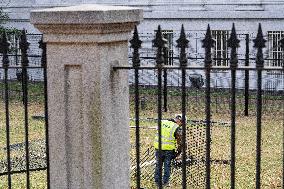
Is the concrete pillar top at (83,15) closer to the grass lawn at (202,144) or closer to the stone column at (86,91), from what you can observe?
the stone column at (86,91)

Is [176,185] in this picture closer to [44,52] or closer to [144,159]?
[144,159]

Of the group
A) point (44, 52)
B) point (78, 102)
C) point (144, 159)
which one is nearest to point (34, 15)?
point (44, 52)

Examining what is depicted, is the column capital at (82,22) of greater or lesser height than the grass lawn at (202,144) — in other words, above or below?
above

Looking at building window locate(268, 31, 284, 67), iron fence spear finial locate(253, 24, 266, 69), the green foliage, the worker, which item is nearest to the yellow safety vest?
the worker

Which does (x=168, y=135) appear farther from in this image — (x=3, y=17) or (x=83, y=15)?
(x=3, y=17)

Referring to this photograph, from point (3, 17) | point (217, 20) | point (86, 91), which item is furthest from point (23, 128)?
point (86, 91)

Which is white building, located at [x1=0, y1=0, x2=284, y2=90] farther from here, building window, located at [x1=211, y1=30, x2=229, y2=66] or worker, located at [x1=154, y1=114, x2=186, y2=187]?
worker, located at [x1=154, y1=114, x2=186, y2=187]

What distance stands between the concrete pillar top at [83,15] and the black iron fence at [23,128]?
39cm

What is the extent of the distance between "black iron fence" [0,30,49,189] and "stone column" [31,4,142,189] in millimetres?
199

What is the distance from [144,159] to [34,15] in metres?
9.42

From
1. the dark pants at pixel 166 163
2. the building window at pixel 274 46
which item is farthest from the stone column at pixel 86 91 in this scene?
the building window at pixel 274 46

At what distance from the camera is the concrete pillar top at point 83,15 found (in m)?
4.62

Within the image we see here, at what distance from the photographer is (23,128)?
58.2 ft

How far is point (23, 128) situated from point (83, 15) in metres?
13.5
